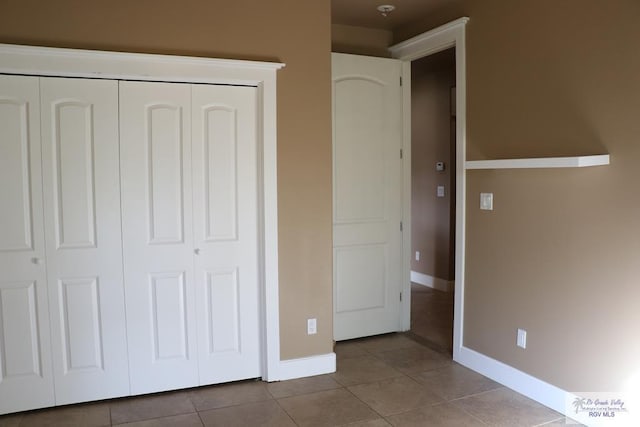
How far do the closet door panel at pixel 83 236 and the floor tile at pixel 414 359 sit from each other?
1.93 meters

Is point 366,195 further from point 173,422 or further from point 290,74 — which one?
point 173,422

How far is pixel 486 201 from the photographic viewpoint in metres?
3.52

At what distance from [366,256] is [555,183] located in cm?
177

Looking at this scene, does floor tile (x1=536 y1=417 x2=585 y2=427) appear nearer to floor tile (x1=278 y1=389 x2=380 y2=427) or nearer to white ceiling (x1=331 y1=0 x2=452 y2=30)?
floor tile (x1=278 y1=389 x2=380 y2=427)

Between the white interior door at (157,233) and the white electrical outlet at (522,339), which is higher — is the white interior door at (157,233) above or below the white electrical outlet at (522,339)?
above

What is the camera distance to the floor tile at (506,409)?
2.90 m

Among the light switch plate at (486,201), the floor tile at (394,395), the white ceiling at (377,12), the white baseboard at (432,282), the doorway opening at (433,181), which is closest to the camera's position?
the floor tile at (394,395)

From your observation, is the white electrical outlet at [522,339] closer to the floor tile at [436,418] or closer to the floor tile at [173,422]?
the floor tile at [436,418]

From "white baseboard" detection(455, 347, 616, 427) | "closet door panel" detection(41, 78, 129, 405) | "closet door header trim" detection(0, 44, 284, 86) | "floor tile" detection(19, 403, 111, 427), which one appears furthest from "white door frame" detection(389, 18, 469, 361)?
"floor tile" detection(19, 403, 111, 427)

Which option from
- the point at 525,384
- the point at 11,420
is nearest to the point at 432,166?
the point at 525,384

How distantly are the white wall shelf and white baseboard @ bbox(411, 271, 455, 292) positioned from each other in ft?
9.01

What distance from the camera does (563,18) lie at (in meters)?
2.95

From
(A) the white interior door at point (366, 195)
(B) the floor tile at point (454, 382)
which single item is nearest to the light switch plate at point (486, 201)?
(A) the white interior door at point (366, 195)

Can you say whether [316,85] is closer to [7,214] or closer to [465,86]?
[465,86]
